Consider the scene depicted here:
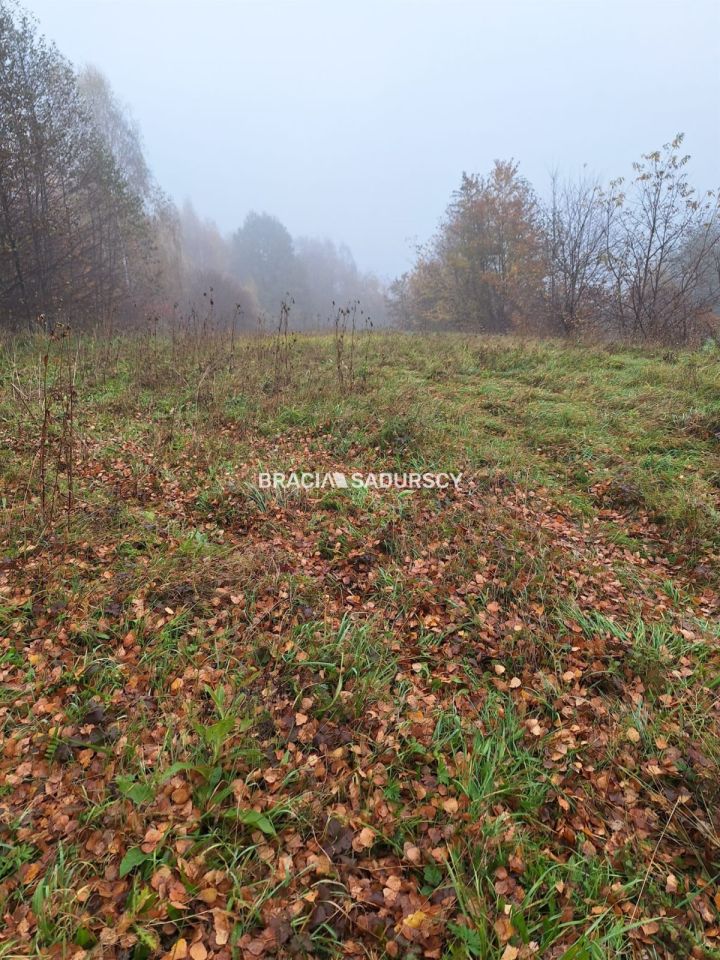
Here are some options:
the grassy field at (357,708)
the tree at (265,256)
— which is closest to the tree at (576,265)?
the grassy field at (357,708)

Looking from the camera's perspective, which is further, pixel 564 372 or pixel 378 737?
pixel 564 372

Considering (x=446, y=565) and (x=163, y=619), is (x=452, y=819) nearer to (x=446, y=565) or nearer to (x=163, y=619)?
(x=446, y=565)

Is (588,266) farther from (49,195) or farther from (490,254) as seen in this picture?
(49,195)

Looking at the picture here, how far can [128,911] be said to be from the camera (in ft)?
5.05

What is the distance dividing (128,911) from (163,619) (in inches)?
58.7

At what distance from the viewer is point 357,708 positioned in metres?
2.39

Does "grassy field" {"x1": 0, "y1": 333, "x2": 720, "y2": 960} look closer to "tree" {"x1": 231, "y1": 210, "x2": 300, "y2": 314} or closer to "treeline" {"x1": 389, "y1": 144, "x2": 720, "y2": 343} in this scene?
"treeline" {"x1": 389, "y1": 144, "x2": 720, "y2": 343}

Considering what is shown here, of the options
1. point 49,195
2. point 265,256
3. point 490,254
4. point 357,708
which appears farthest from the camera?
point 265,256

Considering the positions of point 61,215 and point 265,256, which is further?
point 265,256

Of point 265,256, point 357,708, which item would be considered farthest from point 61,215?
point 265,256

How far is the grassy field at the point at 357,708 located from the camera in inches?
63.9

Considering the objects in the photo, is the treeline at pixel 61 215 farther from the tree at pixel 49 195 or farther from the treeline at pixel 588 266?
the treeline at pixel 588 266

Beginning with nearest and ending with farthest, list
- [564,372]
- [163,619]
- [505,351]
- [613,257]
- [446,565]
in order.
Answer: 1. [163,619]
2. [446,565]
3. [564,372]
4. [505,351]
5. [613,257]

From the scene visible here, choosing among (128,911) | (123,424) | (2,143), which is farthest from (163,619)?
(2,143)
